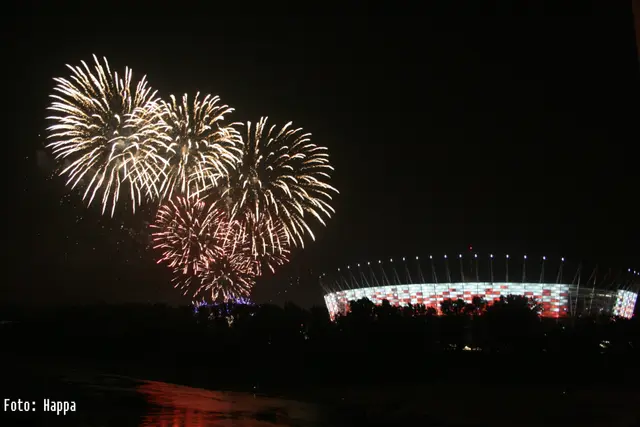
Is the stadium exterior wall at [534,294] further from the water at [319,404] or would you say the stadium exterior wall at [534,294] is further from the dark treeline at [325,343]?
the water at [319,404]

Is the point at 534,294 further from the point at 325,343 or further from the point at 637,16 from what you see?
the point at 637,16

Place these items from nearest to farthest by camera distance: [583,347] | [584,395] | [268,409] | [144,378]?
[268,409], [584,395], [144,378], [583,347]

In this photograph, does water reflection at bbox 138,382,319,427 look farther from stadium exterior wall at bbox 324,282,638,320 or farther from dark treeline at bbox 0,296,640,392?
stadium exterior wall at bbox 324,282,638,320

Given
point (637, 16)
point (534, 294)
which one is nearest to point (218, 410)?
point (637, 16)

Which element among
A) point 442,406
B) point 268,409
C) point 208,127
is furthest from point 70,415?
point 208,127

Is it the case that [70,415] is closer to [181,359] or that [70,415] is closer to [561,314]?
[181,359]

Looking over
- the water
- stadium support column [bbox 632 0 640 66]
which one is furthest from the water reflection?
stadium support column [bbox 632 0 640 66]
